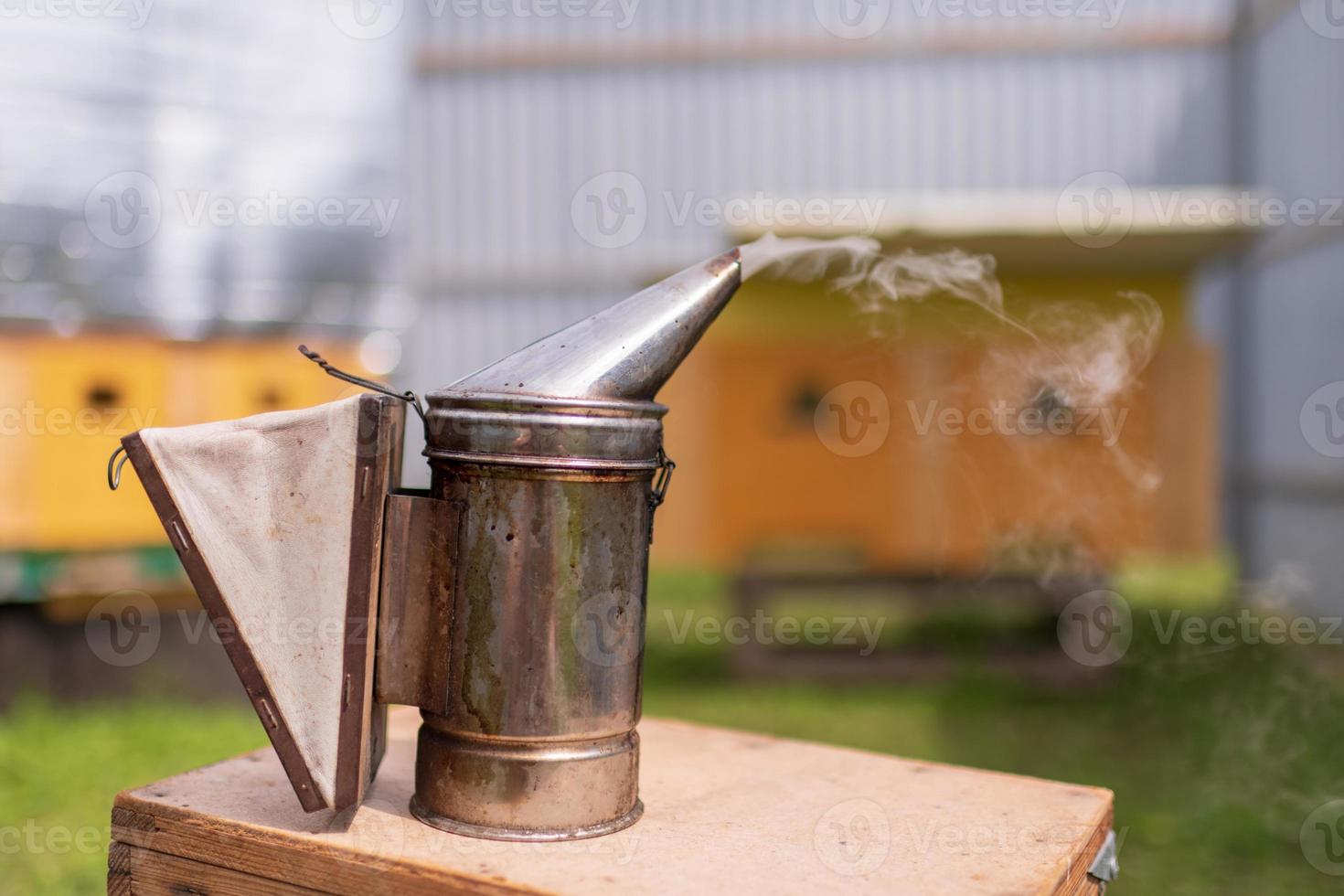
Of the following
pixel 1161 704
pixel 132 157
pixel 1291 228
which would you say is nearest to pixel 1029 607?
pixel 1161 704

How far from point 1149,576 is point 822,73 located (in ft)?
18.9

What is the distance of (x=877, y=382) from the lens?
6719mm

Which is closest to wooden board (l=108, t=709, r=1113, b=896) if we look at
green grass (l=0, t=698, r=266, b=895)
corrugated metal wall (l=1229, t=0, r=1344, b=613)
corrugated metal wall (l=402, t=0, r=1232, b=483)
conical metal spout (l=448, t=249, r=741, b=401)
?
conical metal spout (l=448, t=249, r=741, b=401)

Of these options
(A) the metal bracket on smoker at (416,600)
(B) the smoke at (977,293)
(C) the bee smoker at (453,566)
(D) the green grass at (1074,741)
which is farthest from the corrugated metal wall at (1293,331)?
(A) the metal bracket on smoker at (416,600)

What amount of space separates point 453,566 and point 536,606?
14 cm

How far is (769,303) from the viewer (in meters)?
6.83

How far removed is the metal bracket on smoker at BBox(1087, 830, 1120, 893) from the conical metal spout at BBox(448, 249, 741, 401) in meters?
1.02

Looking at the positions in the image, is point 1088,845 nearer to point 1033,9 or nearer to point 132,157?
point 132,157

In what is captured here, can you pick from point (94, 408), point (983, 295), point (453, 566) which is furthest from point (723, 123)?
point (453, 566)

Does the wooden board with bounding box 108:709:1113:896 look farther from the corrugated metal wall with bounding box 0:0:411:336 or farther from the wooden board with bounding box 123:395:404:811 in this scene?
the corrugated metal wall with bounding box 0:0:411:336

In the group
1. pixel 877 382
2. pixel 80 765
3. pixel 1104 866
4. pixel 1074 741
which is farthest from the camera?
pixel 877 382

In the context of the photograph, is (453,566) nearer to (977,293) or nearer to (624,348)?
(624,348)

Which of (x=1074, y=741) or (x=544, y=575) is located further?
(x=1074, y=741)

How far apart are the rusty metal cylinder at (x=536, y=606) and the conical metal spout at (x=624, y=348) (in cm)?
3
